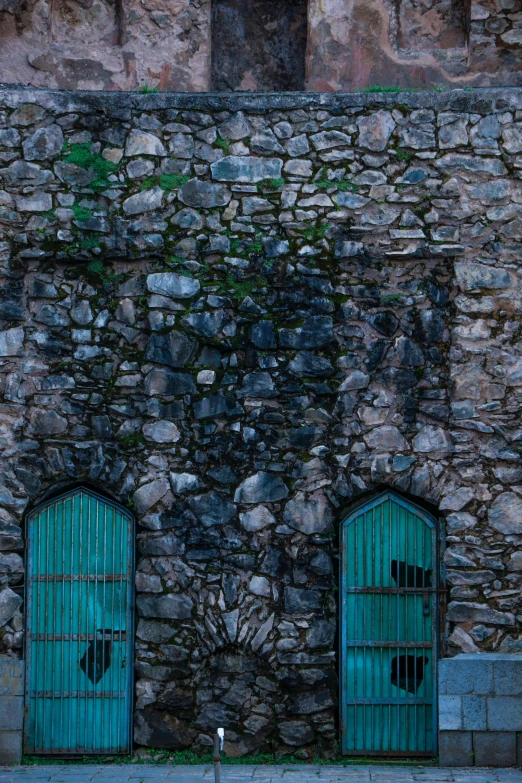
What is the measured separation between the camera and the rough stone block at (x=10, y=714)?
687 cm

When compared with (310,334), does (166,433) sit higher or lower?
lower

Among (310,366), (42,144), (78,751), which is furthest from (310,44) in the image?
(78,751)

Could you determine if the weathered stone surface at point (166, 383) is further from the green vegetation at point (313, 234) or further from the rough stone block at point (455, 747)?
the rough stone block at point (455, 747)

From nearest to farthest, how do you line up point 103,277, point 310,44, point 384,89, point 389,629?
1. point 389,629
2. point 103,277
3. point 384,89
4. point 310,44

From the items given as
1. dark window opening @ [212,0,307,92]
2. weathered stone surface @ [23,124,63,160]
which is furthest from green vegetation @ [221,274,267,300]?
dark window opening @ [212,0,307,92]

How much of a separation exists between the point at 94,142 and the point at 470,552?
4.01m

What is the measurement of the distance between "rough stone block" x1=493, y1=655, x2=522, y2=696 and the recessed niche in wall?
15.6ft

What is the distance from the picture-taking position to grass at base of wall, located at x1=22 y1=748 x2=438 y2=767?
22.5ft

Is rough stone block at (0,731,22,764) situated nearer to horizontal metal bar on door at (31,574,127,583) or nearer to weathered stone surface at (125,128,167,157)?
horizontal metal bar on door at (31,574,127,583)

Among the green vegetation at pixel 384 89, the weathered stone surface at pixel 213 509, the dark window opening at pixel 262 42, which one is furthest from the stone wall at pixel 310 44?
the weathered stone surface at pixel 213 509

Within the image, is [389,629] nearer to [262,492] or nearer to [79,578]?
[262,492]

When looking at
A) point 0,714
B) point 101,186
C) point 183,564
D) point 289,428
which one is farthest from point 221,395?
point 0,714

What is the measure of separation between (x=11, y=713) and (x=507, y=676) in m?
3.48

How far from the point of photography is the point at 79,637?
277 inches
